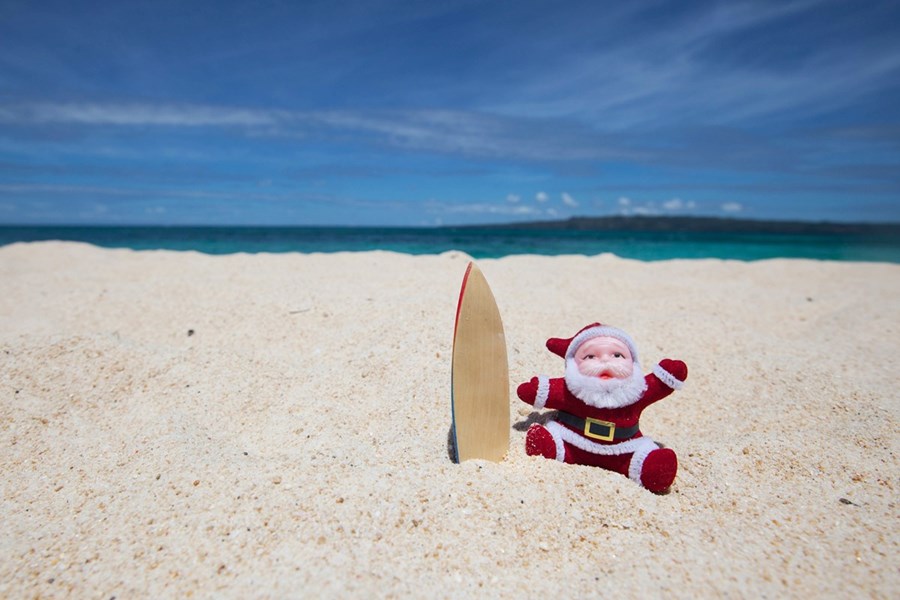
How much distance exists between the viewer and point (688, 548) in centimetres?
206

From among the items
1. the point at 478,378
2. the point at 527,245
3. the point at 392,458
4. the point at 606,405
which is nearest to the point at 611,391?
the point at 606,405

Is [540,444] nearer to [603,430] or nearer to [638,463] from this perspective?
[603,430]

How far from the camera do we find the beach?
6.33 feet

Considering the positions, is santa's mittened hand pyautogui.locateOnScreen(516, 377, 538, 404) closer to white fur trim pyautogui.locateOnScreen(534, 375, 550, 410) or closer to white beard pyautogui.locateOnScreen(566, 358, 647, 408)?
white fur trim pyautogui.locateOnScreen(534, 375, 550, 410)

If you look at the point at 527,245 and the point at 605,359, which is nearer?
the point at 605,359

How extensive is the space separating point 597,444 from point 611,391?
11.4 inches

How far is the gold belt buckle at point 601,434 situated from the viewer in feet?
8.91

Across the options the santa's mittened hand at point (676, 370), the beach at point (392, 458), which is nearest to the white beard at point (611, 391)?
the santa's mittened hand at point (676, 370)

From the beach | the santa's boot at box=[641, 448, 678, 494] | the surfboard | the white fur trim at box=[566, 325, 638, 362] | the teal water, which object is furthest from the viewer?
the teal water

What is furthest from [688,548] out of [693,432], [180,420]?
[180,420]

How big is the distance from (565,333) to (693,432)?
1445mm

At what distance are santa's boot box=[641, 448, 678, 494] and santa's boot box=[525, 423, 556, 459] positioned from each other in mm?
460

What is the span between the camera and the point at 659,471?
2.54 meters

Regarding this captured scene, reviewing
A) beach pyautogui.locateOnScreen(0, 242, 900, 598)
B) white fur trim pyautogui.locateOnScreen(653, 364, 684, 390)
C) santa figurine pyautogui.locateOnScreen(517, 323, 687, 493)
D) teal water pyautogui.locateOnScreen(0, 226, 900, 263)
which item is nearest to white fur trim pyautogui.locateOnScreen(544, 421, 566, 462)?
santa figurine pyautogui.locateOnScreen(517, 323, 687, 493)
